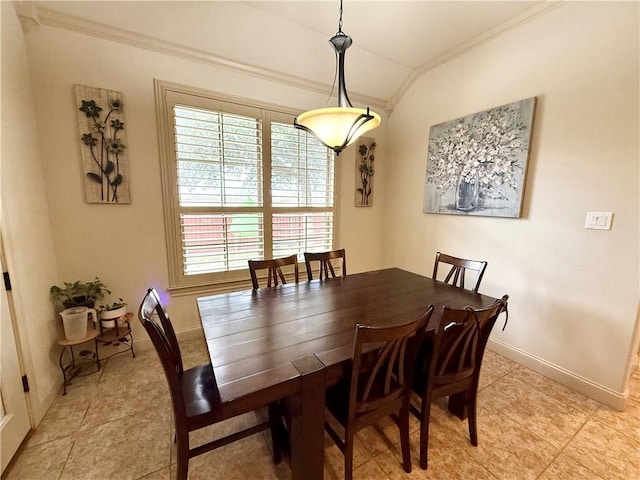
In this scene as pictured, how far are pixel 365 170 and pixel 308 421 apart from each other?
9.81 ft

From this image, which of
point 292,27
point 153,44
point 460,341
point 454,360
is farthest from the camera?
point 292,27

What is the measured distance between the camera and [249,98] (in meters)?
2.62

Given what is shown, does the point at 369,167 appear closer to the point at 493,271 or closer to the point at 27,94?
the point at 493,271

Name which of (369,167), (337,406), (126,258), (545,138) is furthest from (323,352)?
(369,167)

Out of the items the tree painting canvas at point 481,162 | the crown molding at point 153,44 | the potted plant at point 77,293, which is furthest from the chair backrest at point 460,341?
the crown molding at point 153,44

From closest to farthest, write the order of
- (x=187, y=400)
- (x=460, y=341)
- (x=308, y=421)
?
1. (x=308, y=421)
2. (x=187, y=400)
3. (x=460, y=341)

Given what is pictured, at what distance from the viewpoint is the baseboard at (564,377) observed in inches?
71.5

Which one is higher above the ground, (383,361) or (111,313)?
(383,361)

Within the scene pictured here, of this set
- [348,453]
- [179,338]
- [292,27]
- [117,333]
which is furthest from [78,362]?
[292,27]

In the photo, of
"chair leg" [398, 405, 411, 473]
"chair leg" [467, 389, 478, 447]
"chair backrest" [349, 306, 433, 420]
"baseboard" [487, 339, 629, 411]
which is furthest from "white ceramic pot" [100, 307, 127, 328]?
"baseboard" [487, 339, 629, 411]

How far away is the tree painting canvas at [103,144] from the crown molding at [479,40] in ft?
9.90

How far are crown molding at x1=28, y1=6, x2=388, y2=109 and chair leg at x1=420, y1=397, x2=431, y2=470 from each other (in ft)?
10.1

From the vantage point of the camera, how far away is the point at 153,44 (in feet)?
7.16

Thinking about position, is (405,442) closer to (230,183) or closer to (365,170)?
(230,183)
